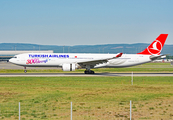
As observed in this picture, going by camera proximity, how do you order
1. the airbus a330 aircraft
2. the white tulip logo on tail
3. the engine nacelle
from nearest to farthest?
the engine nacelle
the airbus a330 aircraft
the white tulip logo on tail

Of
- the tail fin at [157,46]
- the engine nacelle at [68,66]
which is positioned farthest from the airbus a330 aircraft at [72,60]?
the tail fin at [157,46]

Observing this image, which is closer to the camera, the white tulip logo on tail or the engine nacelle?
the engine nacelle

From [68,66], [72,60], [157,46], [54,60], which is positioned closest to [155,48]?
[157,46]

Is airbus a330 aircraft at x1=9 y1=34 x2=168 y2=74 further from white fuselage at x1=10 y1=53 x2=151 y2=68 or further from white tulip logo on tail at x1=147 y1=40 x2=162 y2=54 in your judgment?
white tulip logo on tail at x1=147 y1=40 x2=162 y2=54

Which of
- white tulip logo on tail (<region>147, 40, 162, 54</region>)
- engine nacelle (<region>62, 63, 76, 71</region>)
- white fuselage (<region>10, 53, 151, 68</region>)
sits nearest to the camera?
engine nacelle (<region>62, 63, 76, 71</region>)

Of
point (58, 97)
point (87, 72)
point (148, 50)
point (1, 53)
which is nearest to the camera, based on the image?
point (58, 97)

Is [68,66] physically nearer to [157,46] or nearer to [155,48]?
[155,48]

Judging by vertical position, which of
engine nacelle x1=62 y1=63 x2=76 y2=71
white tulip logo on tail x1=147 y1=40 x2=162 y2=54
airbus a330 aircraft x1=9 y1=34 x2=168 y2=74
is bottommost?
engine nacelle x1=62 y1=63 x2=76 y2=71

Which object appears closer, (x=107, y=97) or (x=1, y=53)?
(x=107, y=97)

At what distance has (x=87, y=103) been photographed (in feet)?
56.6

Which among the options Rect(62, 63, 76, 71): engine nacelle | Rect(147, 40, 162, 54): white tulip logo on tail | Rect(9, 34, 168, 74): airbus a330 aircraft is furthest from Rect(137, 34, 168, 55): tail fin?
Rect(62, 63, 76, 71): engine nacelle

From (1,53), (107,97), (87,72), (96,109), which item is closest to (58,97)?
(107,97)

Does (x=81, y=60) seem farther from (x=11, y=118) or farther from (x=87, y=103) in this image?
(x=11, y=118)

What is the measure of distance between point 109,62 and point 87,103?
30604mm
